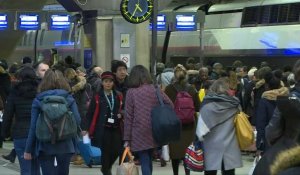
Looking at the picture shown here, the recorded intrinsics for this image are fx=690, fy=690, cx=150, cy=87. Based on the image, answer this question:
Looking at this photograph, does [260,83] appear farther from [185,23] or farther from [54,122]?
[185,23]

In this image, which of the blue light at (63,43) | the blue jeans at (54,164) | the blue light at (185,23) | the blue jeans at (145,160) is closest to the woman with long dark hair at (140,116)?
the blue jeans at (145,160)

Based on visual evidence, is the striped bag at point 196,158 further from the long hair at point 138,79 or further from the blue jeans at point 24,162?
the blue jeans at point 24,162

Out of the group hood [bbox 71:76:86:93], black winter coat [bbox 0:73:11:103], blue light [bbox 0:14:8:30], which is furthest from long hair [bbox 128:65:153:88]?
blue light [bbox 0:14:8:30]

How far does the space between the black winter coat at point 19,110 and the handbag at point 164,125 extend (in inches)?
63.7

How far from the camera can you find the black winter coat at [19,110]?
865cm

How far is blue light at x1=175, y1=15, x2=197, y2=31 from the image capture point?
30.8 m

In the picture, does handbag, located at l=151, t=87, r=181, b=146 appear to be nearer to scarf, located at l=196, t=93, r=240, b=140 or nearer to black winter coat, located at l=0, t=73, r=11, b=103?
scarf, located at l=196, t=93, r=240, b=140

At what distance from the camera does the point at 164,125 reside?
822 cm

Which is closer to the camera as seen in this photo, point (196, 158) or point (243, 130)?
point (243, 130)

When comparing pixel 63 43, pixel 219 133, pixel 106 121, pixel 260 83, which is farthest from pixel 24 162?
pixel 63 43

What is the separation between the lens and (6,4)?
33688 mm

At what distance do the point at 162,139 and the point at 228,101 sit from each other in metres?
0.92

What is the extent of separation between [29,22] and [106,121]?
25383 mm

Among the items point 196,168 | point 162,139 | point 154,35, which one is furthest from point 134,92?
point 154,35
